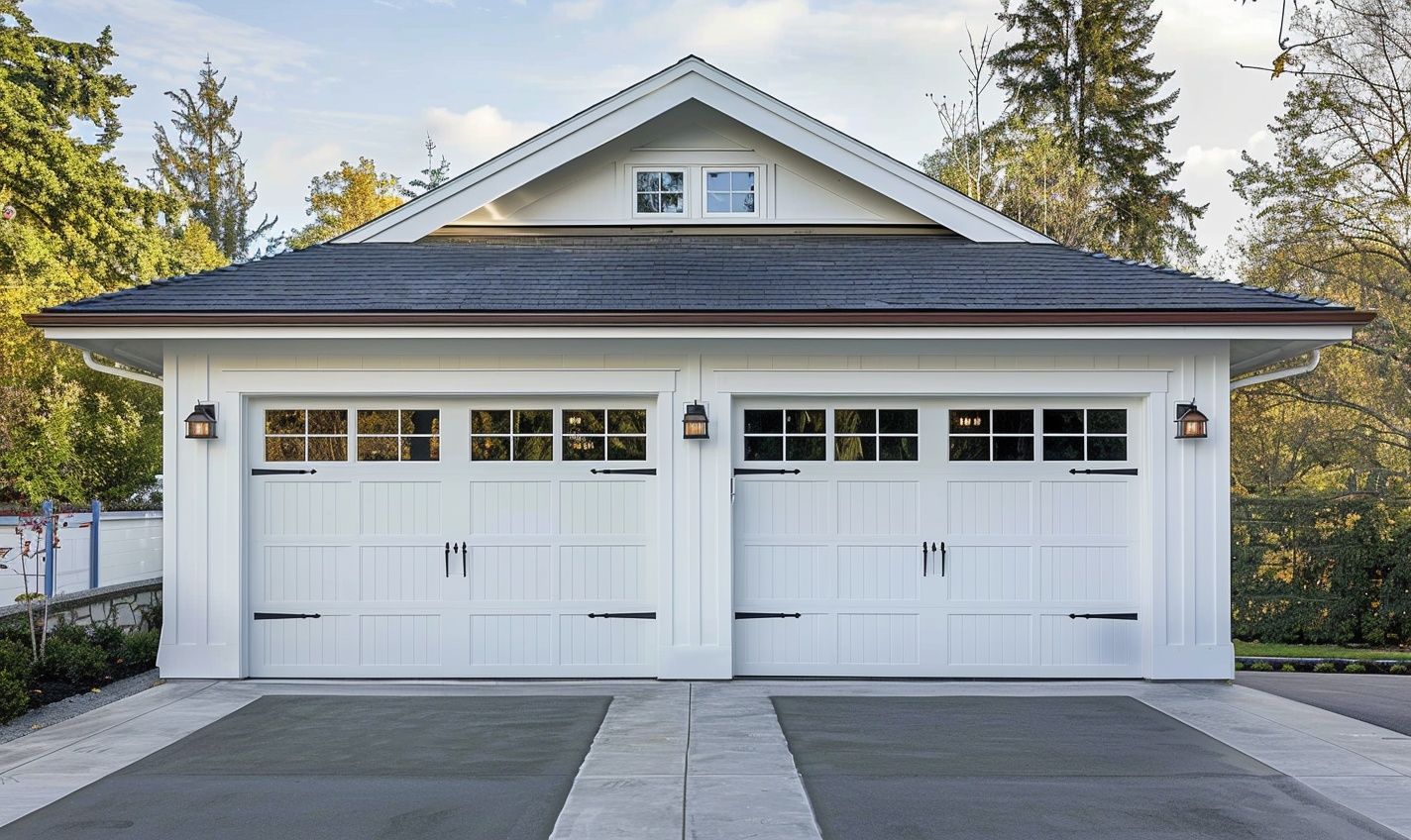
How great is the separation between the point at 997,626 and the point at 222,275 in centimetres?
654

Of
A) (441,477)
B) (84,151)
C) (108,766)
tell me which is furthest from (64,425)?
(108,766)

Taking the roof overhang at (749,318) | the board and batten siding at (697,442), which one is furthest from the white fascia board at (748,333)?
the board and batten siding at (697,442)

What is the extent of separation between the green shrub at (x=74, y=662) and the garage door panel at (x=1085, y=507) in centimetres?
706

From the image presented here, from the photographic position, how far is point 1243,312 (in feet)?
24.7

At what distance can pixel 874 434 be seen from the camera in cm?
827

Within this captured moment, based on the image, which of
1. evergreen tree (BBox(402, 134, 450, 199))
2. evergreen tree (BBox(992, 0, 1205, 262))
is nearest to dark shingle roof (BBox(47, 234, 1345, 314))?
evergreen tree (BBox(992, 0, 1205, 262))

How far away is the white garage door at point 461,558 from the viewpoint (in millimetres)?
8180

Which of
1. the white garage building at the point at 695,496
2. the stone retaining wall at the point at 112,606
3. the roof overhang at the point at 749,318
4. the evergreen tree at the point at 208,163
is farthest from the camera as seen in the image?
the evergreen tree at the point at 208,163

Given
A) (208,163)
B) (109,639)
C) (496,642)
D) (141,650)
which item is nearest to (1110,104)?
(496,642)

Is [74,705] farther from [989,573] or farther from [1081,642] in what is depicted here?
[1081,642]

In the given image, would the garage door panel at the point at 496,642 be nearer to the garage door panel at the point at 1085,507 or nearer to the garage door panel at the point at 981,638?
the garage door panel at the point at 981,638

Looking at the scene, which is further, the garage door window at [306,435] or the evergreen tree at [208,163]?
the evergreen tree at [208,163]

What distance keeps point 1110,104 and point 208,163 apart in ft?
101

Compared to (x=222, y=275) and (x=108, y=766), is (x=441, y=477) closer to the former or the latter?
(x=222, y=275)
